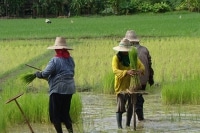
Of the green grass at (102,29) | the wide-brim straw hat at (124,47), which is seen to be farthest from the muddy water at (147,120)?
the green grass at (102,29)

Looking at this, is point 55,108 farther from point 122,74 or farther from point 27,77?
point 122,74

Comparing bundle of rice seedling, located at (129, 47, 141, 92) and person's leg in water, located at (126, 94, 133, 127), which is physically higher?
bundle of rice seedling, located at (129, 47, 141, 92)

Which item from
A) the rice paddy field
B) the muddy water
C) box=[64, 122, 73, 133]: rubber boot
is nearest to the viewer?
box=[64, 122, 73, 133]: rubber boot

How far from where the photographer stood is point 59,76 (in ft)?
24.4

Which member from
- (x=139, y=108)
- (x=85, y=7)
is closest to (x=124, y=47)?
(x=139, y=108)

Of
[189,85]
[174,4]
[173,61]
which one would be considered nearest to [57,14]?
[174,4]

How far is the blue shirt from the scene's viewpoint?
740 centimetres

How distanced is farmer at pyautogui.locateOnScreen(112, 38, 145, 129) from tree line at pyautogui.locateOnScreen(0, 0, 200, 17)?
55.6m

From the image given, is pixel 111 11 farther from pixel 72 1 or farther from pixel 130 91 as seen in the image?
pixel 130 91

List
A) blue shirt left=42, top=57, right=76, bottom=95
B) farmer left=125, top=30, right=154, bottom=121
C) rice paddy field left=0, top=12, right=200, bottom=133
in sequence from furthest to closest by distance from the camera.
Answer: farmer left=125, top=30, right=154, bottom=121, rice paddy field left=0, top=12, right=200, bottom=133, blue shirt left=42, top=57, right=76, bottom=95

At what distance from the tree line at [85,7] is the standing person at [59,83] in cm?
5638

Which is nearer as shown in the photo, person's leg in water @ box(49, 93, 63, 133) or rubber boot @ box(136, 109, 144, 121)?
person's leg in water @ box(49, 93, 63, 133)

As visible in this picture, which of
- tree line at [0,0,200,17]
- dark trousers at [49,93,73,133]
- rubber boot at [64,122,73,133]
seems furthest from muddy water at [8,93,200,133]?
tree line at [0,0,200,17]

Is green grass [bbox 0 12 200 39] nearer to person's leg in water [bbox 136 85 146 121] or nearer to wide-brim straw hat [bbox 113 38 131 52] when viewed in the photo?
person's leg in water [bbox 136 85 146 121]
